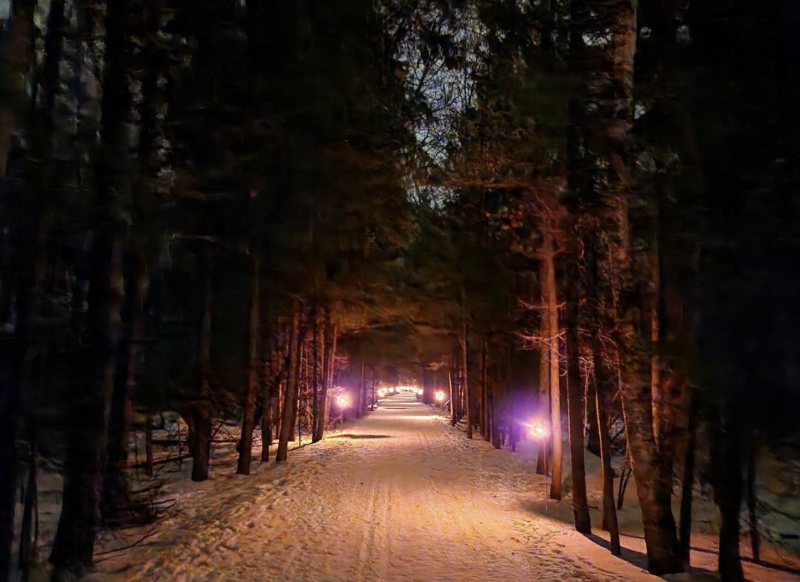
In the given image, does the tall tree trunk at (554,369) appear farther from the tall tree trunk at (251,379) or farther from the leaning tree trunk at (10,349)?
the leaning tree trunk at (10,349)

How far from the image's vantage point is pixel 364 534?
453 inches

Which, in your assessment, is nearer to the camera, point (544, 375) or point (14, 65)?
point (14, 65)

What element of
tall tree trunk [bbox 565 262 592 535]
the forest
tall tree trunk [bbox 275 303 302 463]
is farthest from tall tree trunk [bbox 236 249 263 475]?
tall tree trunk [bbox 565 262 592 535]

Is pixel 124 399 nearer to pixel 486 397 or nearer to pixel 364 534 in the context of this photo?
pixel 364 534

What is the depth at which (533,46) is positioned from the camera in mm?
11367

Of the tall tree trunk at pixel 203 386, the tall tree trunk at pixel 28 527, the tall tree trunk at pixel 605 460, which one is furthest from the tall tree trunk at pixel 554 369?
the tall tree trunk at pixel 28 527

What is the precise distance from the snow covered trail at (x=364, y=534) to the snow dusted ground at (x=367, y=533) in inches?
0.9

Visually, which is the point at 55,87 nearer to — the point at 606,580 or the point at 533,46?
the point at 533,46

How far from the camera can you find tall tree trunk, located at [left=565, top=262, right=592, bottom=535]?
12758mm

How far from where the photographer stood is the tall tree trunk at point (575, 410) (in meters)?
12.8

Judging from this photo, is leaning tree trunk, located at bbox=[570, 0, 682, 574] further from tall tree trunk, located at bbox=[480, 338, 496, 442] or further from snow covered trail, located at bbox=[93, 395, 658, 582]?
tall tree trunk, located at bbox=[480, 338, 496, 442]

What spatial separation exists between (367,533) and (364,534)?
0.10 m

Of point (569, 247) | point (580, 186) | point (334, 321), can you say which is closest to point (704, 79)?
point (580, 186)

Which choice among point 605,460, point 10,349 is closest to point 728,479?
point 605,460
